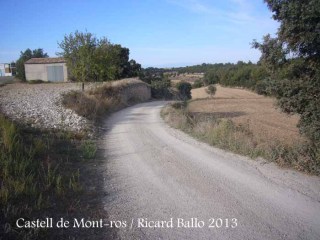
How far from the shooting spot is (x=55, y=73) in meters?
46.7

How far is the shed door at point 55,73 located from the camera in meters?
46.5

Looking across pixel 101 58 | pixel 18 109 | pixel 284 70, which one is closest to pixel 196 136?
pixel 284 70

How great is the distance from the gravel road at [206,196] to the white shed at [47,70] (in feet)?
128

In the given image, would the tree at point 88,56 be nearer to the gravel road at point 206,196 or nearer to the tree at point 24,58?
the gravel road at point 206,196

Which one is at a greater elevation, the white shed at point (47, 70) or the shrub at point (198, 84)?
the white shed at point (47, 70)

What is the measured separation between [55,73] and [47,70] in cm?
163

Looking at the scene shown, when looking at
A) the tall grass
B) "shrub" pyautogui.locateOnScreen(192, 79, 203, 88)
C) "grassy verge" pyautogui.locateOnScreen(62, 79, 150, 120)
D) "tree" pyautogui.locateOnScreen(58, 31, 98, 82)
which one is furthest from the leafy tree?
the tall grass

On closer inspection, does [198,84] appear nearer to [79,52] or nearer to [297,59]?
[79,52]

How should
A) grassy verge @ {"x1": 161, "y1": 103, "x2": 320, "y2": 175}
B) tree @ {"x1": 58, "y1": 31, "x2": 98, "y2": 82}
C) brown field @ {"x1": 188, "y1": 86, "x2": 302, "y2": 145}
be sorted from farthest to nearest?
1. tree @ {"x1": 58, "y1": 31, "x2": 98, "y2": 82}
2. brown field @ {"x1": 188, "y1": 86, "x2": 302, "y2": 145}
3. grassy verge @ {"x1": 161, "y1": 103, "x2": 320, "y2": 175}

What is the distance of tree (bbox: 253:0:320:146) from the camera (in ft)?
28.9

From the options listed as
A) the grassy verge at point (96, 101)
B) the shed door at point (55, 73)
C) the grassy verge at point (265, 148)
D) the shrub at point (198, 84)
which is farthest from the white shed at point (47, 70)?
the shrub at point (198, 84)

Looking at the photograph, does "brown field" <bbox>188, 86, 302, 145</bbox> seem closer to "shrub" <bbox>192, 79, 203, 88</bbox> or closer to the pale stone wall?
the pale stone wall

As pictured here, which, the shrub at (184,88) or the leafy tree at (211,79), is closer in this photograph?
the shrub at (184,88)

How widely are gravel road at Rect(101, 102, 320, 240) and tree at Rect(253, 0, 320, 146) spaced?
8.34 ft
